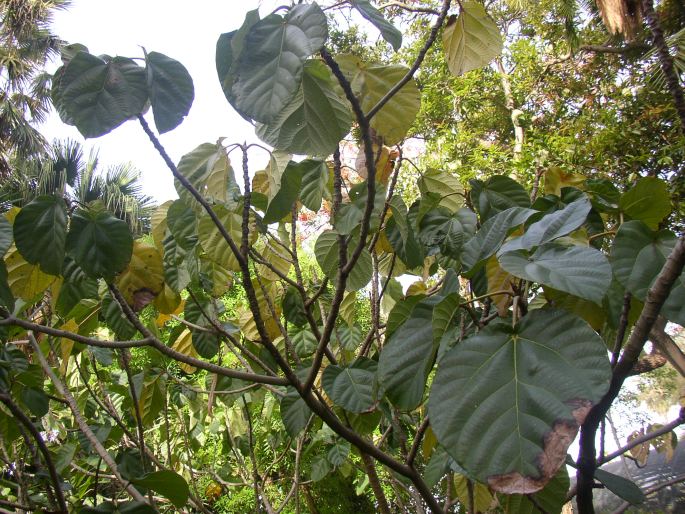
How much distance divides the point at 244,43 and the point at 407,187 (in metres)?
4.11

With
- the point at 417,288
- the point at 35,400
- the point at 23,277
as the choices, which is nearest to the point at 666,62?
the point at 417,288

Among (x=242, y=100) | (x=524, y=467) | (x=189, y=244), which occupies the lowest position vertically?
(x=524, y=467)

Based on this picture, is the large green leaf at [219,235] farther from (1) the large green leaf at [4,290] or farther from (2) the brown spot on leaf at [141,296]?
(1) the large green leaf at [4,290]

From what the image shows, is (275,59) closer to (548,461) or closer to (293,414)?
(548,461)

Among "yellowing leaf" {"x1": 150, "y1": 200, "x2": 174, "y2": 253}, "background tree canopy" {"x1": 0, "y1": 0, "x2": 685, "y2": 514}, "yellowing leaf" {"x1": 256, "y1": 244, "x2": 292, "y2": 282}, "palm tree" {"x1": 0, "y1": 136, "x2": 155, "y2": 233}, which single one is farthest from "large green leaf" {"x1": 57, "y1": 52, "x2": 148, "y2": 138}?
"palm tree" {"x1": 0, "y1": 136, "x2": 155, "y2": 233}

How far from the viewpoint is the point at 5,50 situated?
29.2 feet

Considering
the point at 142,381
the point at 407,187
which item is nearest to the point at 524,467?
the point at 142,381

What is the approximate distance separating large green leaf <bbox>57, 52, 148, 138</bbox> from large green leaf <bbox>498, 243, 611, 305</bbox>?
14.3 inches

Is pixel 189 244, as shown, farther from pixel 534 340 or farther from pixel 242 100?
pixel 534 340

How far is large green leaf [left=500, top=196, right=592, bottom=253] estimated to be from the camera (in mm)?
453

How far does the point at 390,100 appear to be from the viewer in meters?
0.74

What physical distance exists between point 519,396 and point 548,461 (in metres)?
0.05

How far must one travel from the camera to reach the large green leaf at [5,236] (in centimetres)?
66

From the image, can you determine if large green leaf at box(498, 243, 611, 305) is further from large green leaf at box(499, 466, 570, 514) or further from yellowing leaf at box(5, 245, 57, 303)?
yellowing leaf at box(5, 245, 57, 303)
